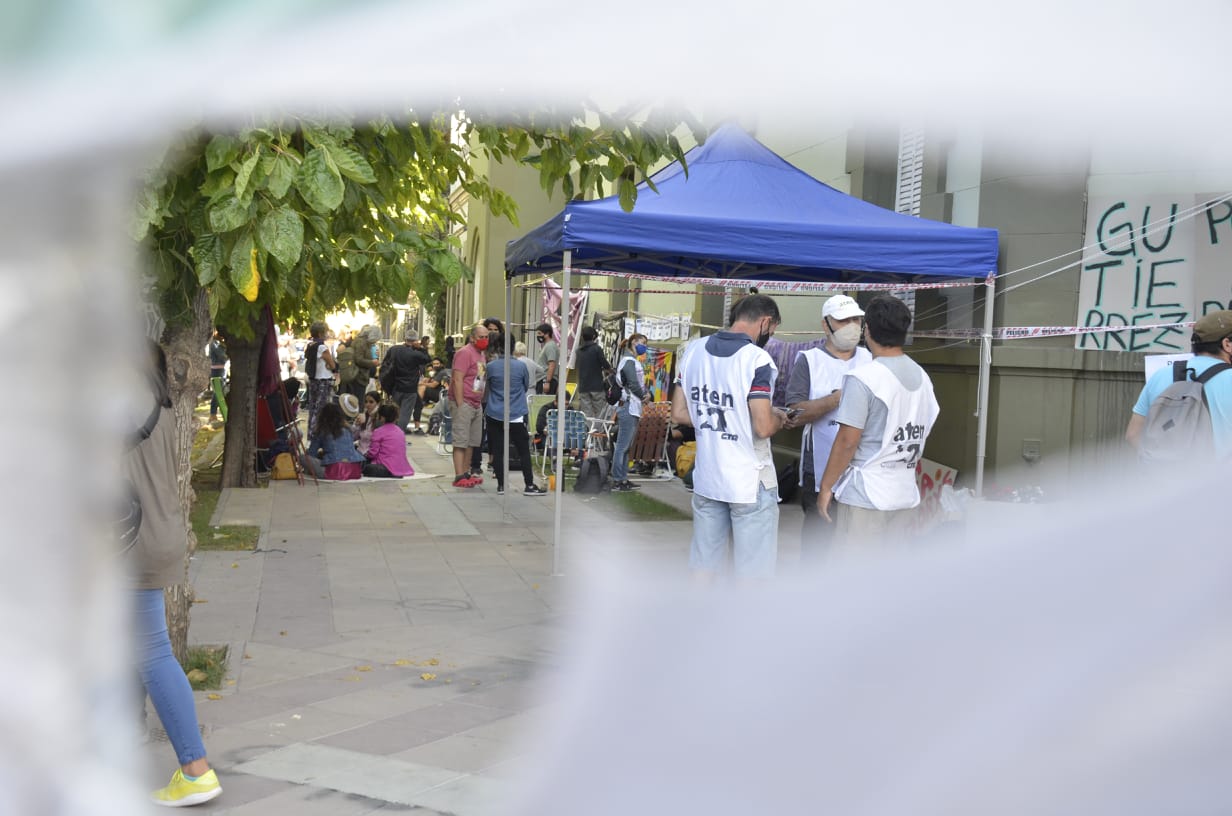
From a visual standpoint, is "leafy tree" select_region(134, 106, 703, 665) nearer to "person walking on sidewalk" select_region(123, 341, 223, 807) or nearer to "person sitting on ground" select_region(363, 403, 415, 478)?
"person walking on sidewalk" select_region(123, 341, 223, 807)

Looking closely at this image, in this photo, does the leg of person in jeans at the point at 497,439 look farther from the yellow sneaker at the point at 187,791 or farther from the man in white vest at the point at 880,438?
the yellow sneaker at the point at 187,791

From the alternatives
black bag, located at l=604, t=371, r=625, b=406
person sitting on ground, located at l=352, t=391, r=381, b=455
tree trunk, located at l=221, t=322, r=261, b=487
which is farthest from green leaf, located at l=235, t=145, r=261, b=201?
person sitting on ground, located at l=352, t=391, r=381, b=455

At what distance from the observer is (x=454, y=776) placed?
4.38 meters

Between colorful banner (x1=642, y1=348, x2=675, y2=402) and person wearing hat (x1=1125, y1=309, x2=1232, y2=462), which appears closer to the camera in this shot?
person wearing hat (x1=1125, y1=309, x2=1232, y2=462)

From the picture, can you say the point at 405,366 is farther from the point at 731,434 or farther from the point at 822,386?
the point at 731,434

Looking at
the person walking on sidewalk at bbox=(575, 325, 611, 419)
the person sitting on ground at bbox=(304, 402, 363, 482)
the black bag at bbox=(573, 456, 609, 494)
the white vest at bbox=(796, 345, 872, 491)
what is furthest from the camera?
the person walking on sidewalk at bbox=(575, 325, 611, 419)

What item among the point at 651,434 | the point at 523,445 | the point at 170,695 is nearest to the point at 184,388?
the point at 170,695

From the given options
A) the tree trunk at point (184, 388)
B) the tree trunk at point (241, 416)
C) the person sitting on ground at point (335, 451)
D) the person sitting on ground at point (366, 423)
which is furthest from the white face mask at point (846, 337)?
the person sitting on ground at point (366, 423)

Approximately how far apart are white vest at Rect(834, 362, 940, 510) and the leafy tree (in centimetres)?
129

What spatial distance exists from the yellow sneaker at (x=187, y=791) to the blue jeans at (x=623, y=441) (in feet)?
30.0

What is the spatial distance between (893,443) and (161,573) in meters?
2.95

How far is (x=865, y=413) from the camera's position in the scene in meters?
4.91

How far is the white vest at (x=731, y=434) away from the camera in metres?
5.33

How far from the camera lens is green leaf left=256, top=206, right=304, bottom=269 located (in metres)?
2.95
